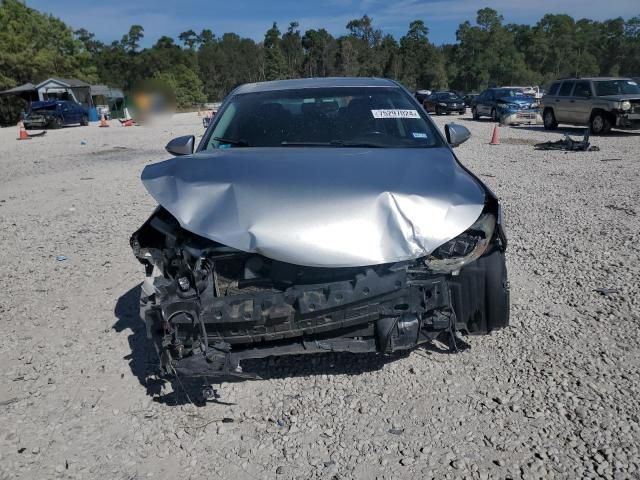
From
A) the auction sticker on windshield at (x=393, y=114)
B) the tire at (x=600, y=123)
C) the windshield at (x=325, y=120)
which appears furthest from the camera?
the tire at (x=600, y=123)

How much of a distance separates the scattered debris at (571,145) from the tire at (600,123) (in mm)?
3072

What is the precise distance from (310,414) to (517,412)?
1100 millimetres

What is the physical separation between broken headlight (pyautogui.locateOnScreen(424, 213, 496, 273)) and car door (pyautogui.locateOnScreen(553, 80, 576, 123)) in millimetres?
16454

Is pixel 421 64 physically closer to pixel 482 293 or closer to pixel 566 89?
pixel 566 89

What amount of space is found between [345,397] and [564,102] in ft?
56.2

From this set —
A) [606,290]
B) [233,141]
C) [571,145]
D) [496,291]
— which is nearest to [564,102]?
[571,145]

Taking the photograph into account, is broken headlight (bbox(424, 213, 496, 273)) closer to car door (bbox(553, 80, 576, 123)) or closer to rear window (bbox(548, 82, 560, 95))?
car door (bbox(553, 80, 576, 123))

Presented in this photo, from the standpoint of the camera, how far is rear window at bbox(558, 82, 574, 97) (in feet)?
56.2

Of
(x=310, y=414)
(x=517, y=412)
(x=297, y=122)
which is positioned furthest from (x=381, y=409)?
(x=297, y=122)

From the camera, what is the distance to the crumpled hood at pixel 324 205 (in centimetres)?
254

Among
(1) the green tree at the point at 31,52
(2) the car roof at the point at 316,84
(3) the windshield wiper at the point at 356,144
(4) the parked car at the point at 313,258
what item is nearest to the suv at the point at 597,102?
(2) the car roof at the point at 316,84

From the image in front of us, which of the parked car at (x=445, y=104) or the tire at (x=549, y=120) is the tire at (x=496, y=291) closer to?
the tire at (x=549, y=120)

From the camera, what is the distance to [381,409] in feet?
9.50

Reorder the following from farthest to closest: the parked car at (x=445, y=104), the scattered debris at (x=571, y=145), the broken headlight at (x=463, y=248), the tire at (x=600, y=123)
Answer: the parked car at (x=445, y=104), the tire at (x=600, y=123), the scattered debris at (x=571, y=145), the broken headlight at (x=463, y=248)
